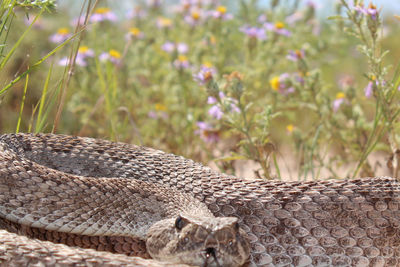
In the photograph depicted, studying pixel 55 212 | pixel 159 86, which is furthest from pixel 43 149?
pixel 159 86

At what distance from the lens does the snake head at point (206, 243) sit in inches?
106

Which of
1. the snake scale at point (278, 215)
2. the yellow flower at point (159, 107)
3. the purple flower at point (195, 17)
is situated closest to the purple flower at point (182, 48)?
the purple flower at point (195, 17)

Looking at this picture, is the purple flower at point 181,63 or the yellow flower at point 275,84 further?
the purple flower at point 181,63

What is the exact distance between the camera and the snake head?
270cm

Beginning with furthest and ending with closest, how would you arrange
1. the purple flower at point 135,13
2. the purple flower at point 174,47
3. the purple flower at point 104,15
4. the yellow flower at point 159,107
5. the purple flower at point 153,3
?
the purple flower at point 153,3 < the purple flower at point 135,13 < the purple flower at point 104,15 < the purple flower at point 174,47 < the yellow flower at point 159,107

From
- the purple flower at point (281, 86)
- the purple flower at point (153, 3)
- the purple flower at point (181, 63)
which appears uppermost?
the purple flower at point (153, 3)

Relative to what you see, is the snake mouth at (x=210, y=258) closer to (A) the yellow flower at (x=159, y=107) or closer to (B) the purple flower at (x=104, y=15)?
(A) the yellow flower at (x=159, y=107)

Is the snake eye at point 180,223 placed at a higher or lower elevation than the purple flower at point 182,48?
lower

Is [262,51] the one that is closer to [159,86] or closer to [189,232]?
[159,86]

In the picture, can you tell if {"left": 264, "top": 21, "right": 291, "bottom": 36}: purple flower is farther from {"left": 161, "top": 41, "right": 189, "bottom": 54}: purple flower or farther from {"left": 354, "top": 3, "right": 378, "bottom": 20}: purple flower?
{"left": 354, "top": 3, "right": 378, "bottom": 20}: purple flower

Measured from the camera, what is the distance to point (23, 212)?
3.15 m

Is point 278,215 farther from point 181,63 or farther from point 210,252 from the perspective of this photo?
point 181,63

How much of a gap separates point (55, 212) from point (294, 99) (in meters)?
3.76

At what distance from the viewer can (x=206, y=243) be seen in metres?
2.70
